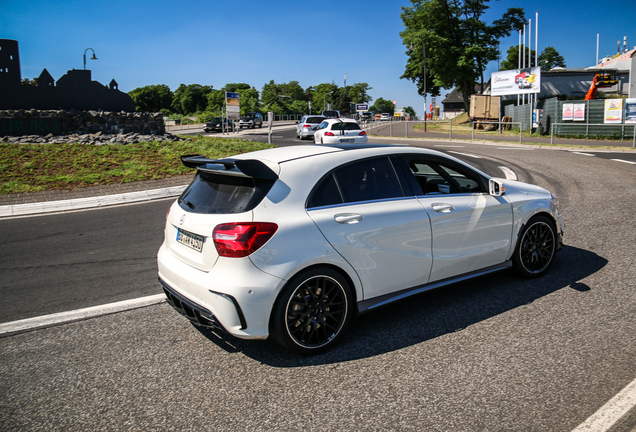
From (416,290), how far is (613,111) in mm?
29970

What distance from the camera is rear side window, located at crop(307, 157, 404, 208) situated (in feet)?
12.2

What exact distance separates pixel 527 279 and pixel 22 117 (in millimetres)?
20266

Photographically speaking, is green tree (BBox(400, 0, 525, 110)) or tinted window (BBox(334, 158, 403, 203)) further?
green tree (BBox(400, 0, 525, 110))

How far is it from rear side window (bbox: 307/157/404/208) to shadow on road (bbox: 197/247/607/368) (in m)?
0.99

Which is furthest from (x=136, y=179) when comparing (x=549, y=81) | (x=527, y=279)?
(x=549, y=81)

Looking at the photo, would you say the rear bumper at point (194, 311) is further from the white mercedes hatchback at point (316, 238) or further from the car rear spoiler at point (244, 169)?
the car rear spoiler at point (244, 169)

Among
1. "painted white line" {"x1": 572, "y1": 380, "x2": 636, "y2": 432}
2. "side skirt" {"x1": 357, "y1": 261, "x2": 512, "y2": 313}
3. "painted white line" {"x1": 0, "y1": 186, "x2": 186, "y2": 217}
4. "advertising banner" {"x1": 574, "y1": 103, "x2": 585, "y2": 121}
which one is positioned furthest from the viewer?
"advertising banner" {"x1": 574, "y1": 103, "x2": 585, "y2": 121}

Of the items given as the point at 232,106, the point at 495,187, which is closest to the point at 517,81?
the point at 232,106

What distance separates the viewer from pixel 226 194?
360 cm

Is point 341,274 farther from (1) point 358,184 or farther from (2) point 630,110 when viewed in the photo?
(2) point 630,110

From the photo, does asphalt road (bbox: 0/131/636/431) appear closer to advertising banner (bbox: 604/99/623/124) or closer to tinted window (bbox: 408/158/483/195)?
tinted window (bbox: 408/158/483/195)

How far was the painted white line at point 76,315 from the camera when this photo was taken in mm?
4219

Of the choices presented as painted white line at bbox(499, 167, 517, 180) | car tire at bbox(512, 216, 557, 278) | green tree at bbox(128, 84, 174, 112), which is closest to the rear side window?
car tire at bbox(512, 216, 557, 278)

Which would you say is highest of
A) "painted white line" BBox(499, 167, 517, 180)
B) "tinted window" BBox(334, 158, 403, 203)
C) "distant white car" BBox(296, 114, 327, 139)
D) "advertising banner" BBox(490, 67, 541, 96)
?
"advertising banner" BBox(490, 67, 541, 96)
